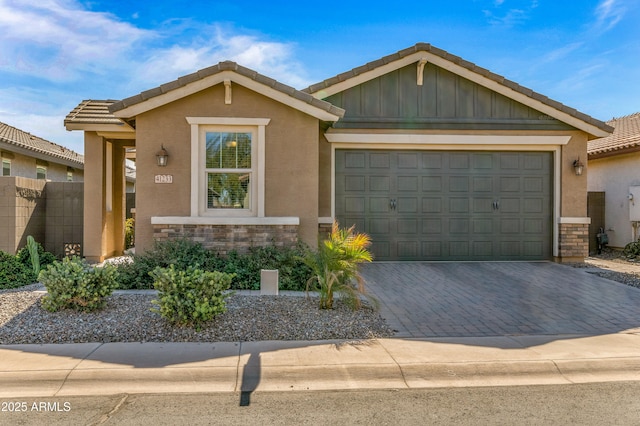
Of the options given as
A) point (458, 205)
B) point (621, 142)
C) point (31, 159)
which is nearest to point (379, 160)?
point (458, 205)

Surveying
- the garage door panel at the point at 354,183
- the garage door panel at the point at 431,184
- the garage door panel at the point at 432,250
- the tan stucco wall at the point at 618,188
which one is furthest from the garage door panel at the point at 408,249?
the tan stucco wall at the point at 618,188

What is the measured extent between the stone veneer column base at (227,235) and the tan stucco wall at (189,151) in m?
0.30

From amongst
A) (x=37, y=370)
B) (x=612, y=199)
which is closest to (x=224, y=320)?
(x=37, y=370)

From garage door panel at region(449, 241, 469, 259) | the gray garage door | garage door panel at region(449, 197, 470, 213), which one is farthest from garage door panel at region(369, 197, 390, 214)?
garage door panel at region(449, 241, 469, 259)

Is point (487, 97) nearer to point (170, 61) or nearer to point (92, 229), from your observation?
point (170, 61)

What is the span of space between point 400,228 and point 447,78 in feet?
12.7

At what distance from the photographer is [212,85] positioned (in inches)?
318

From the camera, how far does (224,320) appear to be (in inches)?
219

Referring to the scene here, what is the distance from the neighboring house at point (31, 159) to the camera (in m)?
14.6

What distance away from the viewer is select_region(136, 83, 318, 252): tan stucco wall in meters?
8.13

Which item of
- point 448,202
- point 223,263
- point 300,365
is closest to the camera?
point 300,365

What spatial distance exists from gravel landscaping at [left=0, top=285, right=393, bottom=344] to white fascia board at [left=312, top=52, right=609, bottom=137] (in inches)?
232

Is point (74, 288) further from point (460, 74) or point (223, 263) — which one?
point (460, 74)

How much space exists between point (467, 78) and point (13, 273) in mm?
10502
